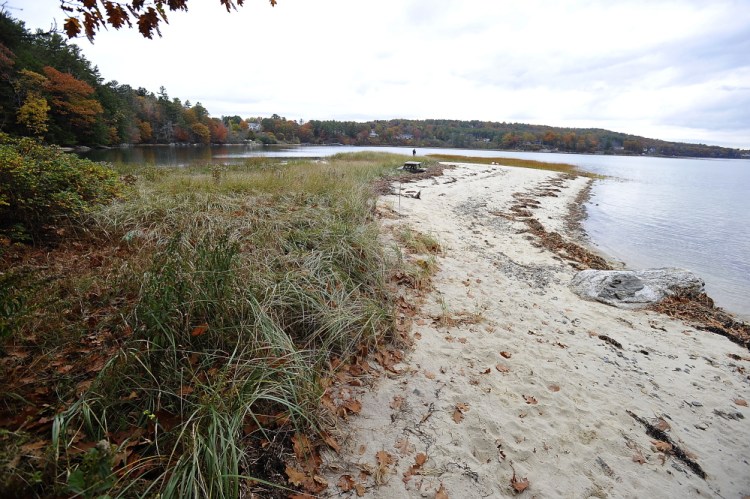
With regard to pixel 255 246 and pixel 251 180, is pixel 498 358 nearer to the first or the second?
pixel 255 246

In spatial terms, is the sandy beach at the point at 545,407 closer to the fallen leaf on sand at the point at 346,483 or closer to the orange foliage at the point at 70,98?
the fallen leaf on sand at the point at 346,483

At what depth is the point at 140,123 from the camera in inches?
2484

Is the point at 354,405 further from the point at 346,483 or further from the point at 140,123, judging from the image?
the point at 140,123

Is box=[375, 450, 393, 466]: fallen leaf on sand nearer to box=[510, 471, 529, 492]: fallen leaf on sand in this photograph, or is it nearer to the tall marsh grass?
the tall marsh grass

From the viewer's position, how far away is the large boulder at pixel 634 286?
5.87m

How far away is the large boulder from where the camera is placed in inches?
231

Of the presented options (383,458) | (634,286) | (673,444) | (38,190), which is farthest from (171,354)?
(634,286)

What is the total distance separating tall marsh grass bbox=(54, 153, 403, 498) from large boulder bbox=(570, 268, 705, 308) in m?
Result: 3.95

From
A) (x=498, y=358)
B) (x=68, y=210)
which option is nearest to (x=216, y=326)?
(x=498, y=358)

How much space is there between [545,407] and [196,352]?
321 centimetres

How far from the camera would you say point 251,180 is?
9.02 m

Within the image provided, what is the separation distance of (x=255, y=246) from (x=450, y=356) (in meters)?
3.16

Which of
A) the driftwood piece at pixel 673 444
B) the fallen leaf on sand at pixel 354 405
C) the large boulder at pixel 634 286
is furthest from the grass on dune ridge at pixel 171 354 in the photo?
the large boulder at pixel 634 286

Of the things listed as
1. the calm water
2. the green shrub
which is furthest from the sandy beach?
the green shrub
